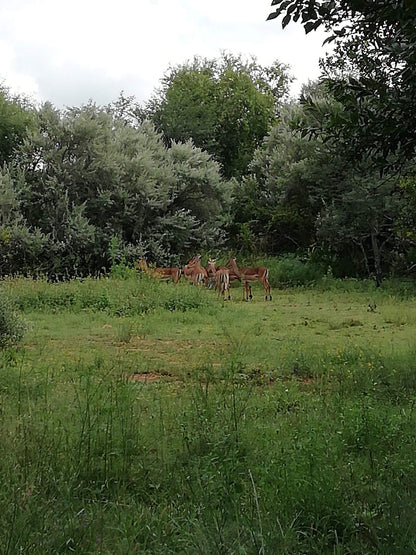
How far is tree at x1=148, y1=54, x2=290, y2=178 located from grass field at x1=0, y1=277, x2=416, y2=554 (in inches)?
773

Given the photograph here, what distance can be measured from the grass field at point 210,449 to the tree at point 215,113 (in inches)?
773

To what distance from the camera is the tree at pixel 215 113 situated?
2609 centimetres

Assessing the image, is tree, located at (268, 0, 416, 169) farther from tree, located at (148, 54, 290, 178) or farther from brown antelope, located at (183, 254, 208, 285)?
tree, located at (148, 54, 290, 178)

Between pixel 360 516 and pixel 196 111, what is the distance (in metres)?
25.3

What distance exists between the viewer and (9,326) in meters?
7.87

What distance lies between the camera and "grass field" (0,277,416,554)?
2.36 meters

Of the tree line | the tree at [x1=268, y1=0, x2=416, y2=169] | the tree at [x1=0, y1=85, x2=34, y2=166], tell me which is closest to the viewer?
the tree at [x1=268, y1=0, x2=416, y2=169]

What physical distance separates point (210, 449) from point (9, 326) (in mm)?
5159

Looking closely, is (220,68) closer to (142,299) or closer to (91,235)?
(91,235)

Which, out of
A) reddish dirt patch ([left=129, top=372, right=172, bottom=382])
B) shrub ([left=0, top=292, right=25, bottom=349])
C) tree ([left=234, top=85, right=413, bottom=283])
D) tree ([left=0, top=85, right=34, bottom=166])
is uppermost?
tree ([left=0, top=85, right=34, bottom=166])

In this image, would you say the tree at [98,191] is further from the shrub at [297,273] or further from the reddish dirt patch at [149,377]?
the reddish dirt patch at [149,377]

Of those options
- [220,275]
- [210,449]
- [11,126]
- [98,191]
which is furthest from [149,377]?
[11,126]

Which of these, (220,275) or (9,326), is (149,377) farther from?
(220,275)

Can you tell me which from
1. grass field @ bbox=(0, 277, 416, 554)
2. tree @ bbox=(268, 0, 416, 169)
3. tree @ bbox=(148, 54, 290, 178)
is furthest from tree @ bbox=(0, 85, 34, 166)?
tree @ bbox=(268, 0, 416, 169)
